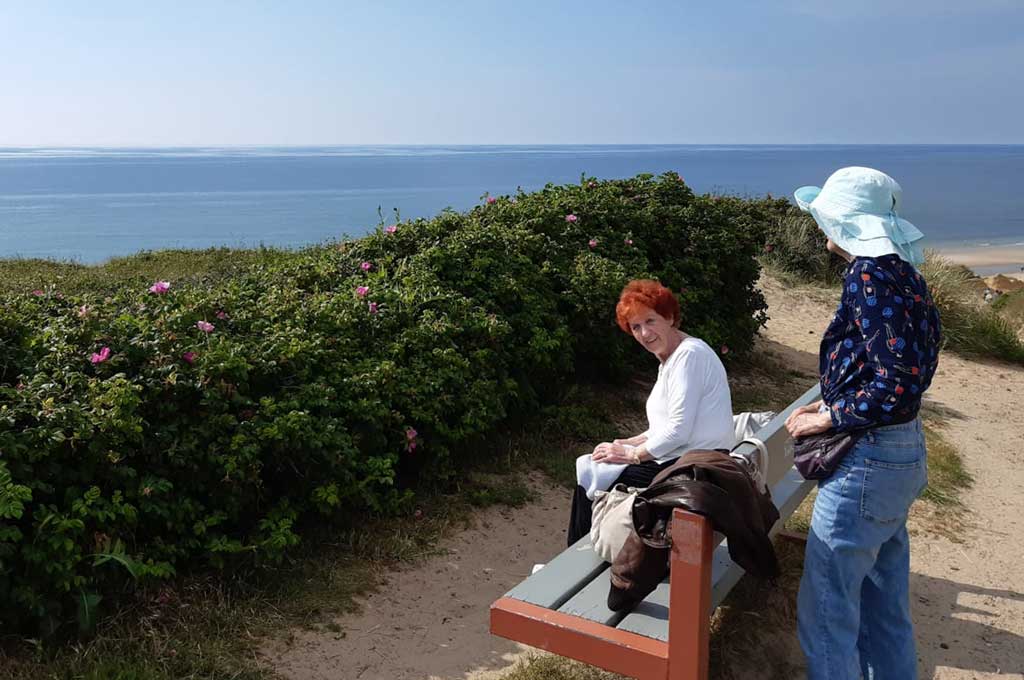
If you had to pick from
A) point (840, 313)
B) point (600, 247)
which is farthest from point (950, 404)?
point (840, 313)

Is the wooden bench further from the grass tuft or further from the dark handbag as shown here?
the grass tuft

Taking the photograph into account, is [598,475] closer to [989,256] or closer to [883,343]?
[883,343]

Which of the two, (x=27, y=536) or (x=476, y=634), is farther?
(x=476, y=634)

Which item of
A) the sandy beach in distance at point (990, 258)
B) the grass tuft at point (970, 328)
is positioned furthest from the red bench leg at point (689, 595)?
the sandy beach in distance at point (990, 258)

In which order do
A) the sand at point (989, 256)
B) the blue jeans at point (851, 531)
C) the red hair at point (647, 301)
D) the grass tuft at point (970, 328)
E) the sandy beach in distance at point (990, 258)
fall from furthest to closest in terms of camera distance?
the sand at point (989, 256) < the sandy beach in distance at point (990, 258) < the grass tuft at point (970, 328) < the red hair at point (647, 301) < the blue jeans at point (851, 531)

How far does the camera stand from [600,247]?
734 centimetres

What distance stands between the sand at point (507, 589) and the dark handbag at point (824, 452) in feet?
4.14

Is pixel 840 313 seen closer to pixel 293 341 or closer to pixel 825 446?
pixel 825 446

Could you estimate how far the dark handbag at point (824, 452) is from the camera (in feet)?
9.47

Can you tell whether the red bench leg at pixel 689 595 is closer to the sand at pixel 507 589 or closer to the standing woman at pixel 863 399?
the standing woman at pixel 863 399

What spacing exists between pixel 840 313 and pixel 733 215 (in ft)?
20.6

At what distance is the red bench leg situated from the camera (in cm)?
270

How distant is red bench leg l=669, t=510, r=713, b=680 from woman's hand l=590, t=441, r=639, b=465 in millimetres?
991

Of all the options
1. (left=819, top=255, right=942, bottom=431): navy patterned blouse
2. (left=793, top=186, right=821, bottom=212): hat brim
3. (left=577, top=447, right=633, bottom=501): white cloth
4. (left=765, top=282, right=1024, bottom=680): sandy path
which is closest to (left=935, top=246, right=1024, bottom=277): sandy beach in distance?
(left=765, top=282, right=1024, bottom=680): sandy path
